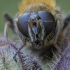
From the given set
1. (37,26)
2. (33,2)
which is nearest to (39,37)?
(37,26)

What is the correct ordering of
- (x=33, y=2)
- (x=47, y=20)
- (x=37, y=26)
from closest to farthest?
(x=37, y=26) → (x=47, y=20) → (x=33, y=2)

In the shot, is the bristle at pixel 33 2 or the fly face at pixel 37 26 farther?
the bristle at pixel 33 2

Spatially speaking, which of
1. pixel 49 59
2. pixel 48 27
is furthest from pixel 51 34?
pixel 49 59

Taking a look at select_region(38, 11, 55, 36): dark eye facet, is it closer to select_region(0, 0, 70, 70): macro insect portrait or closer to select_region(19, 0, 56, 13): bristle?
select_region(0, 0, 70, 70): macro insect portrait

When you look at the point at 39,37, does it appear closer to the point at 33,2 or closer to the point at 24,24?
the point at 24,24

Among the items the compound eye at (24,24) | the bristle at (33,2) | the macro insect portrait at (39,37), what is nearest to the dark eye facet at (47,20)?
the macro insect portrait at (39,37)

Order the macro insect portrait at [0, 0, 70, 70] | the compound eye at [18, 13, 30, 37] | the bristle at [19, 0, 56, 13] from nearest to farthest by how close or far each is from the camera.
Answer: the macro insect portrait at [0, 0, 70, 70], the compound eye at [18, 13, 30, 37], the bristle at [19, 0, 56, 13]

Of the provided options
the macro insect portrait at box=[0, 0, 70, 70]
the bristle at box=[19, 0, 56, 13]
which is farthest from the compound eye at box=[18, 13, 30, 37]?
the bristle at box=[19, 0, 56, 13]

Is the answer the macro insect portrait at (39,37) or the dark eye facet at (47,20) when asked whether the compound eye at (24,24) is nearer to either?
the macro insect portrait at (39,37)
